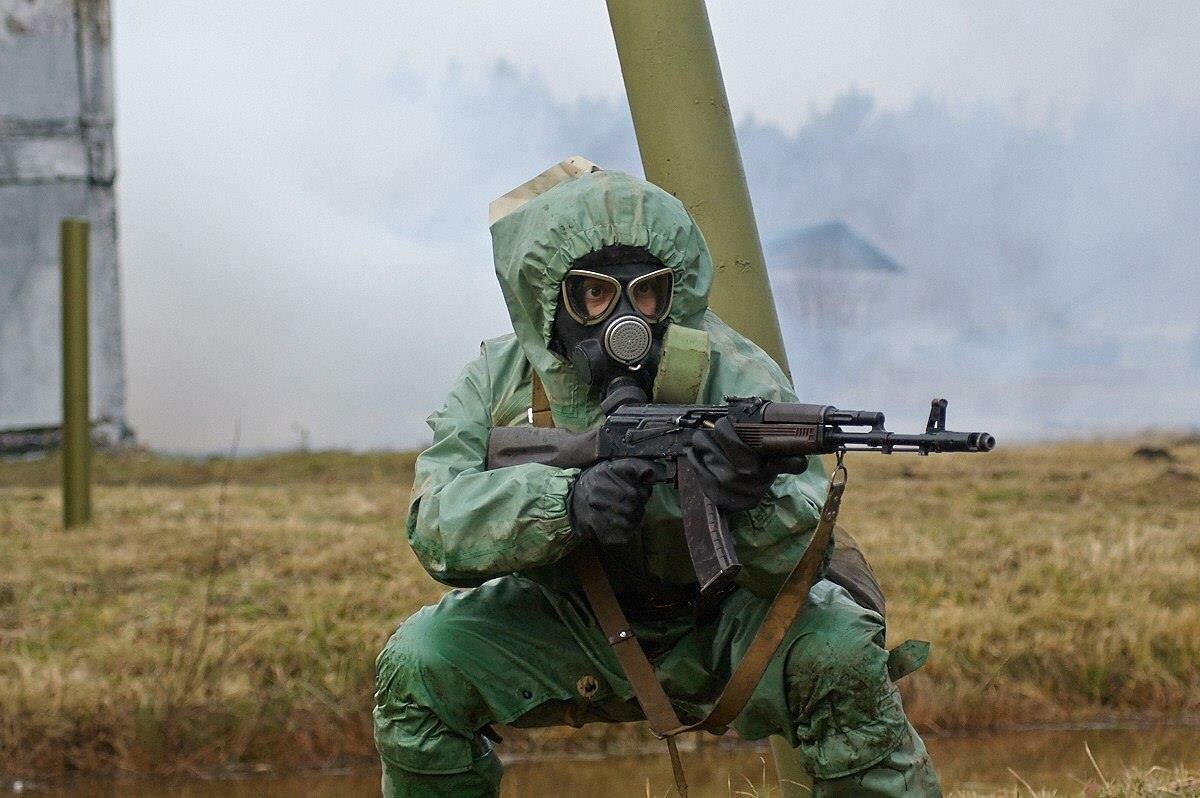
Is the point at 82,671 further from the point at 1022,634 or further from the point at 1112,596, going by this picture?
the point at 1112,596

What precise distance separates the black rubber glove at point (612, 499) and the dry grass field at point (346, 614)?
3.61m

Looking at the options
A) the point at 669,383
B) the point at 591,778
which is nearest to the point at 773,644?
the point at 669,383

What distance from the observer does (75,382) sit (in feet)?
32.7

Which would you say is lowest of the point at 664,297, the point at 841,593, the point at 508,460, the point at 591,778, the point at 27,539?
the point at 591,778

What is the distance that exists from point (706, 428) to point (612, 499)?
240 millimetres

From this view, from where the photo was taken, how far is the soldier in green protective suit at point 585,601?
133 inches

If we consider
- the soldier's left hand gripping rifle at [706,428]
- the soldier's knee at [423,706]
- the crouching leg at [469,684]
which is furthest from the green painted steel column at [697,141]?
the soldier's knee at [423,706]

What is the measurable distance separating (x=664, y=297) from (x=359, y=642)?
430cm

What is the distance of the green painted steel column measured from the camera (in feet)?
14.6

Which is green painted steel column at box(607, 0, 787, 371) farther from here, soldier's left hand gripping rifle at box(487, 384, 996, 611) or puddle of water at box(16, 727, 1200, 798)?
puddle of water at box(16, 727, 1200, 798)

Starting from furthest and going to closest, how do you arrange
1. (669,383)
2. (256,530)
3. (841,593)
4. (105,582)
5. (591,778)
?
(256,530)
(105,582)
(591,778)
(841,593)
(669,383)

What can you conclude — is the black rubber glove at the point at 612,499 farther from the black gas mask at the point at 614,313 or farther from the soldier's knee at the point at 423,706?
the soldier's knee at the point at 423,706

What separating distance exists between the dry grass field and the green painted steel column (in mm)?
2840

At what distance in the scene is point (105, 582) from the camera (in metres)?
8.70
